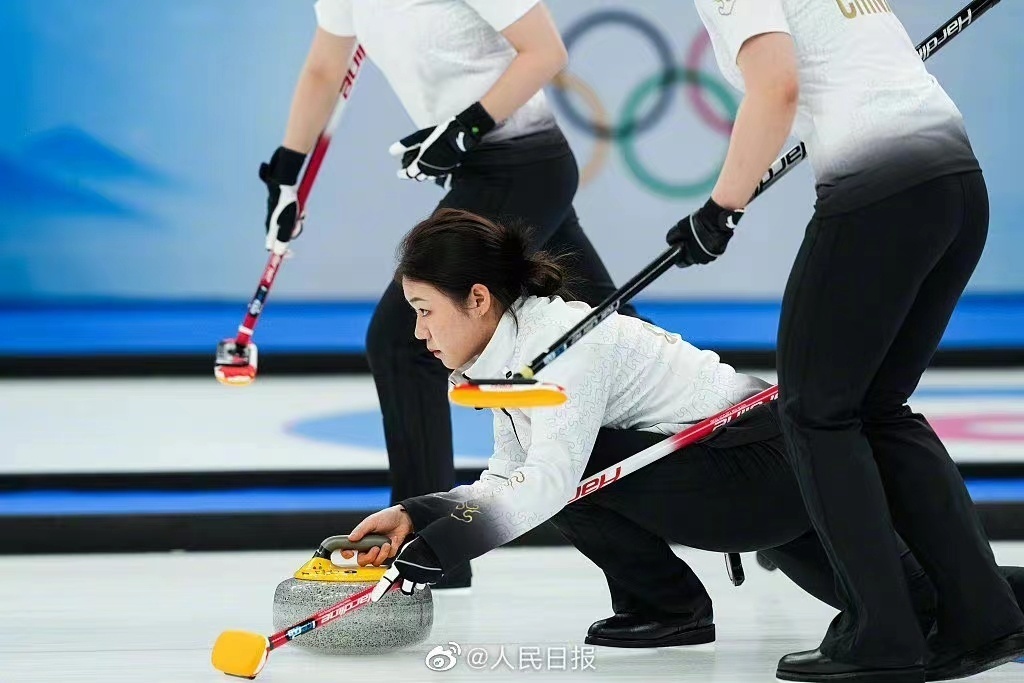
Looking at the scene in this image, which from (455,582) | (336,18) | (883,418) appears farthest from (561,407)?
(336,18)

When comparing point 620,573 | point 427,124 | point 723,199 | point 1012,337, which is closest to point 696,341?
point 1012,337

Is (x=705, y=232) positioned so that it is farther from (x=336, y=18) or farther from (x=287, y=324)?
(x=287, y=324)

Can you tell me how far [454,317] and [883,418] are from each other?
0.60 metres

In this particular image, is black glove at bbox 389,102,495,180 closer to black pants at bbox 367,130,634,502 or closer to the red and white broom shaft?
black pants at bbox 367,130,634,502

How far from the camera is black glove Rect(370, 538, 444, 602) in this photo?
1.91 metres

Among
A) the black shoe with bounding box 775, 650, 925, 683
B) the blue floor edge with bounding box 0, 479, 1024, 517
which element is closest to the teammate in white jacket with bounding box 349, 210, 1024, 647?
the black shoe with bounding box 775, 650, 925, 683

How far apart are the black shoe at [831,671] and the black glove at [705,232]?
0.54m

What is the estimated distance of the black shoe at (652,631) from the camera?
7.47 ft

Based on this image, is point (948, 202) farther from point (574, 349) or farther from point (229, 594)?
point (229, 594)

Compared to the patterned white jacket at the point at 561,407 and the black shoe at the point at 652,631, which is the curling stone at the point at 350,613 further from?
the black shoe at the point at 652,631

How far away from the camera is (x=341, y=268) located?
7.02 meters

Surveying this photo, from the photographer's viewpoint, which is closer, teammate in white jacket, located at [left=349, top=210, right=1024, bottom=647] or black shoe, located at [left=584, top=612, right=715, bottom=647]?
teammate in white jacket, located at [left=349, top=210, right=1024, bottom=647]

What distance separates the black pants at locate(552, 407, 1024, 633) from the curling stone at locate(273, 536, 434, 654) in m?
0.27

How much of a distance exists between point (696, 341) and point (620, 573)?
13.2ft
